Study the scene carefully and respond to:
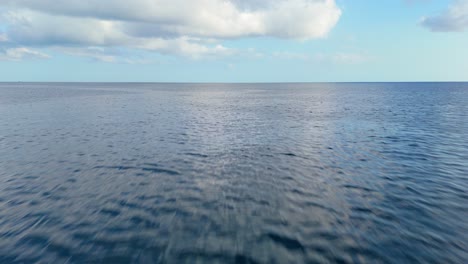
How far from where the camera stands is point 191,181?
2122cm

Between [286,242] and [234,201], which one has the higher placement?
[286,242]

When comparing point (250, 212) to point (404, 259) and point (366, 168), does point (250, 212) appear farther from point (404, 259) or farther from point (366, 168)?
point (366, 168)

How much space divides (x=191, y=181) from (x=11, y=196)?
13562mm

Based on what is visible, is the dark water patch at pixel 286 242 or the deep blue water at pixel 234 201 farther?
the dark water patch at pixel 286 242

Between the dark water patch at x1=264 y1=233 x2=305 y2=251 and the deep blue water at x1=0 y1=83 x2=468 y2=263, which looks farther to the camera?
the dark water patch at x1=264 y1=233 x2=305 y2=251

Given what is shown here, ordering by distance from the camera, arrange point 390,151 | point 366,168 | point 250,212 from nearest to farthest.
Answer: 1. point 250,212
2. point 366,168
3. point 390,151

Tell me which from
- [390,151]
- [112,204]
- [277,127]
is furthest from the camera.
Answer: [277,127]

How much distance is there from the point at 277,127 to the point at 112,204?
3453 cm

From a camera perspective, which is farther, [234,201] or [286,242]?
[234,201]

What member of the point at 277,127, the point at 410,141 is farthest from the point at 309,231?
the point at 277,127

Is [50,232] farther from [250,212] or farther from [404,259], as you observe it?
[404,259]

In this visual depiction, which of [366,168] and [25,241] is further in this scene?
[366,168]

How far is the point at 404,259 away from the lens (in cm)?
1168

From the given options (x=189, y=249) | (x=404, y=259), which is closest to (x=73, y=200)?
(x=189, y=249)
